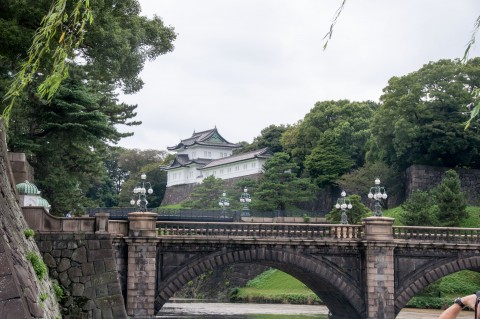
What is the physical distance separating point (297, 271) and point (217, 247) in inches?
231

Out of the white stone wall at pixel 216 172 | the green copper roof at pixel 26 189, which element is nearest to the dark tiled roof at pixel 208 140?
the white stone wall at pixel 216 172

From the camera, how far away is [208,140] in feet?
391

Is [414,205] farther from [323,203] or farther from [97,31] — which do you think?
[97,31]

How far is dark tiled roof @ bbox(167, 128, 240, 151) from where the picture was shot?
11850 cm

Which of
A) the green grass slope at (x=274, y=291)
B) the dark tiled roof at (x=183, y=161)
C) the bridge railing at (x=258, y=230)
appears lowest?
the green grass slope at (x=274, y=291)

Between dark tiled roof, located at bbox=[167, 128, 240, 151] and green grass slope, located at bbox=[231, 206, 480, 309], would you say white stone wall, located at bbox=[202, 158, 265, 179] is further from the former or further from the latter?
green grass slope, located at bbox=[231, 206, 480, 309]

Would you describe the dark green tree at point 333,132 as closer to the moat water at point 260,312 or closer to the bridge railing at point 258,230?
the moat water at point 260,312

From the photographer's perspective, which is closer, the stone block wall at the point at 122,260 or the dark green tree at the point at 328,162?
the stone block wall at the point at 122,260

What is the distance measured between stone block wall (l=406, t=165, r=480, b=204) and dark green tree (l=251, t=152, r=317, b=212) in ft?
39.7

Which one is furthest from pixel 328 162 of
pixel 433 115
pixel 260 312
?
pixel 260 312

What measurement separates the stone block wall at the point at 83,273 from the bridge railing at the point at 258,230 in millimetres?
9898

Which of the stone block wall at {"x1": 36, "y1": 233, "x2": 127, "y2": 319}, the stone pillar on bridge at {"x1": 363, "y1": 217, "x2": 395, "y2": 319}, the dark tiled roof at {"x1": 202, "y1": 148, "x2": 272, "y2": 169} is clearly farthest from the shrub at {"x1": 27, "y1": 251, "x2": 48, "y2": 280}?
the dark tiled roof at {"x1": 202, "y1": 148, "x2": 272, "y2": 169}

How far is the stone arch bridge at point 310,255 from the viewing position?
36.7 m

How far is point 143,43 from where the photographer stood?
3481cm
